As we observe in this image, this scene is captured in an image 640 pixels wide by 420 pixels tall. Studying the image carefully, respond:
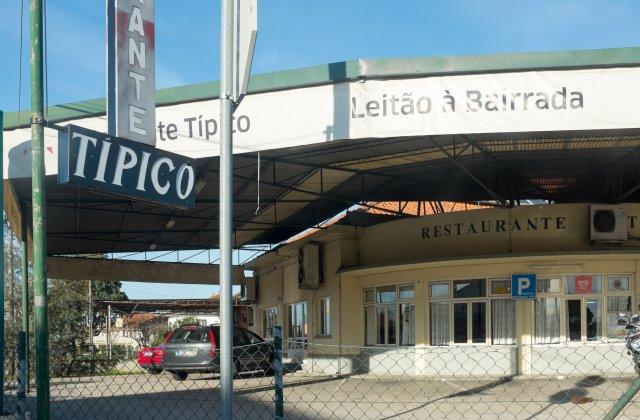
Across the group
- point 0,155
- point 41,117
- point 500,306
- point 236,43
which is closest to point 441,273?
point 500,306

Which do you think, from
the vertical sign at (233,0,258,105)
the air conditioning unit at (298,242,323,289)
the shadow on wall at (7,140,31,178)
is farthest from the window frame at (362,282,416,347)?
the vertical sign at (233,0,258,105)

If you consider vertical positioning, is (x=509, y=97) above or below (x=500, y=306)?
above

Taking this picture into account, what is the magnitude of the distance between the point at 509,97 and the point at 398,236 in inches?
386

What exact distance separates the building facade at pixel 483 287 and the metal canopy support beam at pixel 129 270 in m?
8.38

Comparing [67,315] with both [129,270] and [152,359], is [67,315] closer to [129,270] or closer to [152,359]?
[129,270]

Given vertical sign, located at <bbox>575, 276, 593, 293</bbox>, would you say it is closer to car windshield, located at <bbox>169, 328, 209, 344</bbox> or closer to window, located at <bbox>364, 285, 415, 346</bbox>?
window, located at <bbox>364, 285, 415, 346</bbox>

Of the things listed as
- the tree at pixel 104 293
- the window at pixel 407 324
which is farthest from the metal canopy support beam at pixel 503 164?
the tree at pixel 104 293

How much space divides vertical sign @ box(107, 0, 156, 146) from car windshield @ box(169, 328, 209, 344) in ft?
34.2

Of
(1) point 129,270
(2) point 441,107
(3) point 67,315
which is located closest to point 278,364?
(2) point 441,107

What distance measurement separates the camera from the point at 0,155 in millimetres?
11453

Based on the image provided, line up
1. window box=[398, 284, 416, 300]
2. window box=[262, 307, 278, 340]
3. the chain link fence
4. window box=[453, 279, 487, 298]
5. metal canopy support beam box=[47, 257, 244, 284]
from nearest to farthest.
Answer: the chain link fence, window box=[453, 279, 487, 298], window box=[398, 284, 416, 300], metal canopy support beam box=[47, 257, 244, 284], window box=[262, 307, 278, 340]

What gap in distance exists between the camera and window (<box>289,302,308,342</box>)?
2655 cm

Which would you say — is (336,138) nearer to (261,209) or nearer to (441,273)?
(441,273)

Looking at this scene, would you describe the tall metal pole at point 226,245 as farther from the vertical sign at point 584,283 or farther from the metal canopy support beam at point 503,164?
the vertical sign at point 584,283
